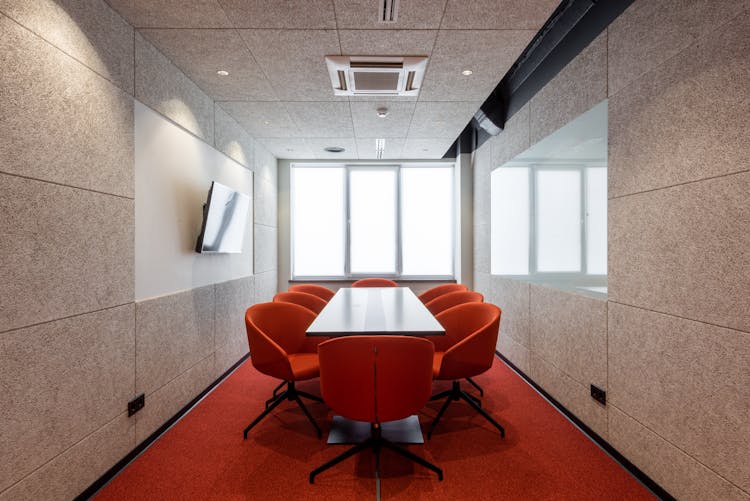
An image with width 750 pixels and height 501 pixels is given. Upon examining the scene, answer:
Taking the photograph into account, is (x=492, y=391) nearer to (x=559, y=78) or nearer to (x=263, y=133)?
(x=559, y=78)

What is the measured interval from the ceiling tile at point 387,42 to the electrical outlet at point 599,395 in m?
2.93

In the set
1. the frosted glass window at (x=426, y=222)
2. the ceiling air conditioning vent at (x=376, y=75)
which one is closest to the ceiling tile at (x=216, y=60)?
the ceiling air conditioning vent at (x=376, y=75)

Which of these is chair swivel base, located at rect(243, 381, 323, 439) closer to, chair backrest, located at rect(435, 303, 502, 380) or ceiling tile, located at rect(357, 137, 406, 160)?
chair backrest, located at rect(435, 303, 502, 380)

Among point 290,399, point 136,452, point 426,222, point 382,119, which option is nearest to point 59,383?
point 136,452

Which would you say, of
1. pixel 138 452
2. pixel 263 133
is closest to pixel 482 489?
pixel 138 452

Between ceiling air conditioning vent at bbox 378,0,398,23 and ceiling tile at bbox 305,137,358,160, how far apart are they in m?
2.79

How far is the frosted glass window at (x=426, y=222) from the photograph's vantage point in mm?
6672

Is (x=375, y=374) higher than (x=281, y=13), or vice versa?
(x=281, y=13)

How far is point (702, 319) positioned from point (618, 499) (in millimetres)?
1161

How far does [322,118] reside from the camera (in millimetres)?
4289

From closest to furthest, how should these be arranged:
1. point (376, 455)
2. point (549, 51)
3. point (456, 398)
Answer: point (376, 455) < point (456, 398) < point (549, 51)

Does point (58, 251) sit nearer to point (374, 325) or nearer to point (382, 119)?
point (374, 325)

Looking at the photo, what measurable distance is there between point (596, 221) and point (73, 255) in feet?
11.5

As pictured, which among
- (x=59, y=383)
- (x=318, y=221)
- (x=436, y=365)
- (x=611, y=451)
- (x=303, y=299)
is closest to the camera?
(x=59, y=383)
